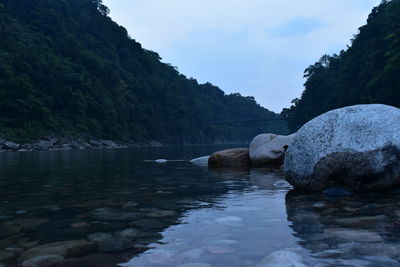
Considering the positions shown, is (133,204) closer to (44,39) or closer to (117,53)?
(44,39)

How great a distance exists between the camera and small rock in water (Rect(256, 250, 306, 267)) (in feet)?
8.11

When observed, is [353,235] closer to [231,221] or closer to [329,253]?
[329,253]

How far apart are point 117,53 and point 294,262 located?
94657 millimetres

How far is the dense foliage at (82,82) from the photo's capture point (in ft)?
150

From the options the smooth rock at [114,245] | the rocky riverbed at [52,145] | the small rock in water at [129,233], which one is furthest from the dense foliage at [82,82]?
the smooth rock at [114,245]

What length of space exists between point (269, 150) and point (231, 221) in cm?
805

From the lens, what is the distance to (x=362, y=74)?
52.5 metres

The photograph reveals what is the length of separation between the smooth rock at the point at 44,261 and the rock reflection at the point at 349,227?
6.41ft

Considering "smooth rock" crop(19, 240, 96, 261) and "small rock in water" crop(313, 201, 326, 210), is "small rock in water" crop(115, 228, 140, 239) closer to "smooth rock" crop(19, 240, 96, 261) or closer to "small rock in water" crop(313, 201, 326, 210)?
"smooth rock" crop(19, 240, 96, 261)

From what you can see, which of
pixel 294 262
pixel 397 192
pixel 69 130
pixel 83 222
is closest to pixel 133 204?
pixel 83 222

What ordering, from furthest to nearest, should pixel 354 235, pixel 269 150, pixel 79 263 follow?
pixel 269 150 → pixel 354 235 → pixel 79 263

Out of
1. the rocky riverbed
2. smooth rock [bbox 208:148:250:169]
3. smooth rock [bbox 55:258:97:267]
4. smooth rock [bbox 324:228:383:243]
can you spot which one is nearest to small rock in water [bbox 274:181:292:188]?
smooth rock [bbox 324:228:383:243]

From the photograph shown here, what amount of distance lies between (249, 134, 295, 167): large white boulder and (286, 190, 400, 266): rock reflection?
603 cm

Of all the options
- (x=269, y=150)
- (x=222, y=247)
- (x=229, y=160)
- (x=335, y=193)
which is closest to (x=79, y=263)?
(x=222, y=247)
